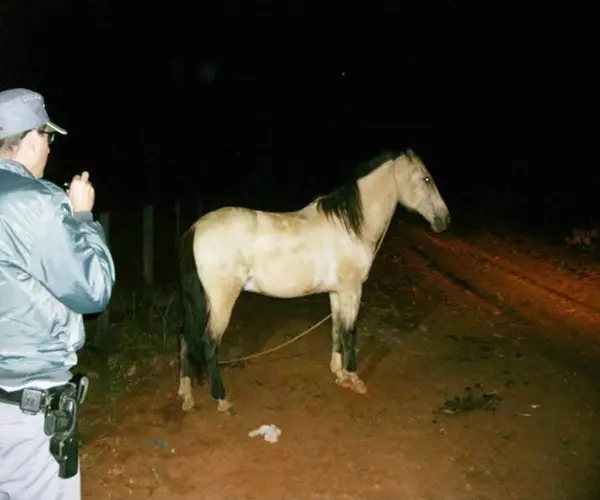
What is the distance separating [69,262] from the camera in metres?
2.14

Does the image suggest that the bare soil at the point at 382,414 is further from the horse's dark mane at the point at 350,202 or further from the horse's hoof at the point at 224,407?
the horse's dark mane at the point at 350,202

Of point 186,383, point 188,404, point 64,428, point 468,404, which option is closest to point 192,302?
point 186,383

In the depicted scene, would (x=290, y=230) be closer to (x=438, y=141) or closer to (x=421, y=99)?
(x=438, y=141)

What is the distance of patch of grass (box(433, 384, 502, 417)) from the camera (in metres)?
5.21

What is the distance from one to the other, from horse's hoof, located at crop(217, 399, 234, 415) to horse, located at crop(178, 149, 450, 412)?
10mm

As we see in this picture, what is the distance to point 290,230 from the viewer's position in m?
5.43

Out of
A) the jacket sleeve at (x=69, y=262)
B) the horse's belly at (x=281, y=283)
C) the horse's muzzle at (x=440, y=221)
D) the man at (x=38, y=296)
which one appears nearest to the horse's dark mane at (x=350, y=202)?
the horse's belly at (x=281, y=283)

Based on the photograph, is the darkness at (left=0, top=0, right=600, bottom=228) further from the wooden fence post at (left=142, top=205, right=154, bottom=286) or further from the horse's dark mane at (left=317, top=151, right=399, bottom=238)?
the horse's dark mane at (left=317, top=151, right=399, bottom=238)

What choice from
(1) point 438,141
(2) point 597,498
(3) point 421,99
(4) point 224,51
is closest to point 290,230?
(2) point 597,498

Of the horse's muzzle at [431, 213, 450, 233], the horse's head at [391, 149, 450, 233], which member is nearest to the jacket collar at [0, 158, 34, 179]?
the horse's head at [391, 149, 450, 233]

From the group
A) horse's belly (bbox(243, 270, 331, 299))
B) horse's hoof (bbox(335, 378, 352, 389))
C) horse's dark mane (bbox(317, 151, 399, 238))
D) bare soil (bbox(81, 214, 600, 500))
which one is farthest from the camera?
horse's hoof (bbox(335, 378, 352, 389))

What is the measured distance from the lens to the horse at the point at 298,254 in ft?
16.7

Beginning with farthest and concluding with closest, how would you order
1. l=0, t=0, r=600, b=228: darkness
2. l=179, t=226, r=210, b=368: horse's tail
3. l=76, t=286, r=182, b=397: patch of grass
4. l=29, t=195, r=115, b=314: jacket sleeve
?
l=0, t=0, r=600, b=228: darkness → l=76, t=286, r=182, b=397: patch of grass → l=179, t=226, r=210, b=368: horse's tail → l=29, t=195, r=115, b=314: jacket sleeve

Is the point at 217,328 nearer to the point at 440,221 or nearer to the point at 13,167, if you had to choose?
the point at 440,221
